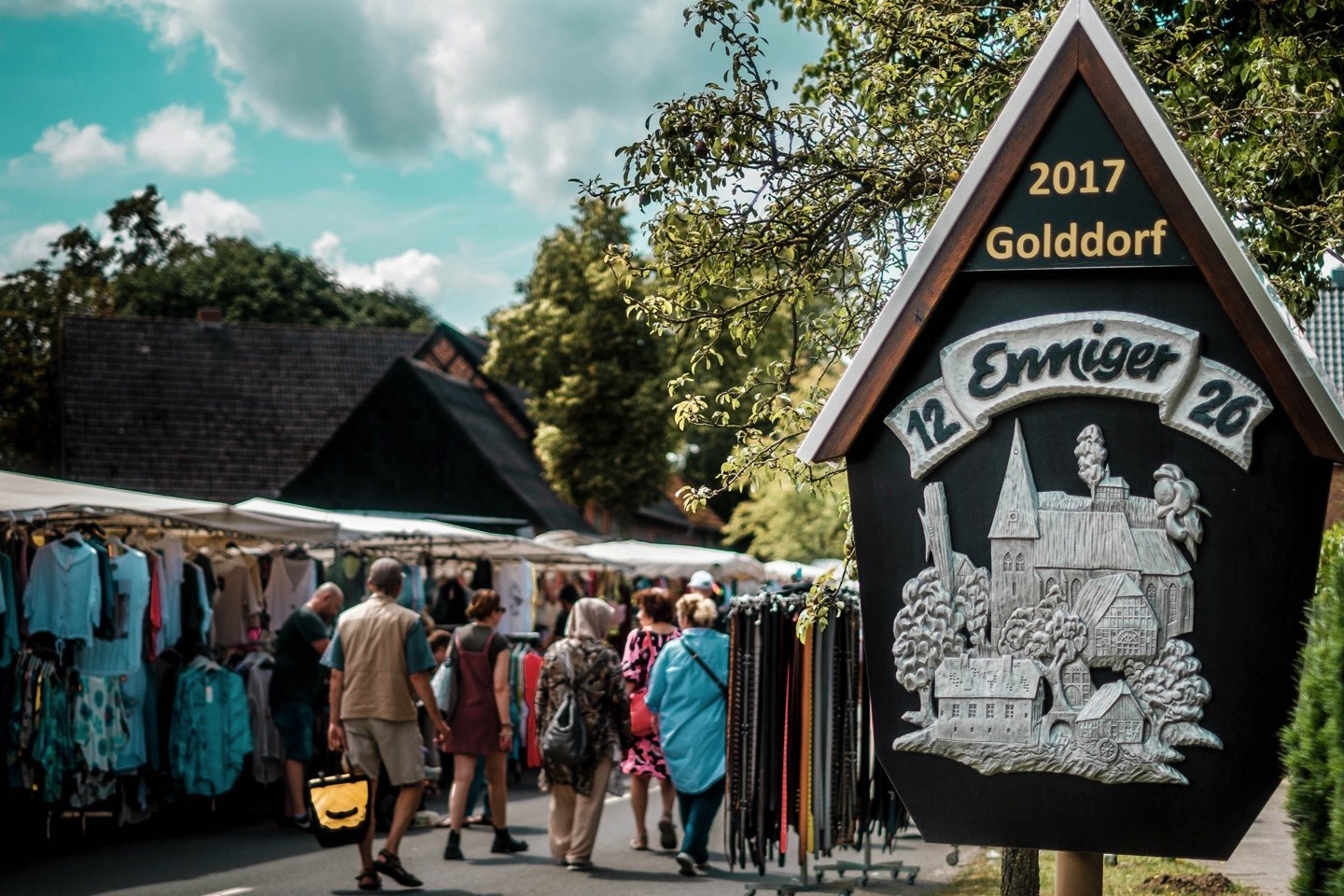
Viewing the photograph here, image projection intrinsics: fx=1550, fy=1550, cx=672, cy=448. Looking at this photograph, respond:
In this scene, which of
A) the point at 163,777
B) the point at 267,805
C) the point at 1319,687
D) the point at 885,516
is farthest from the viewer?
the point at 267,805

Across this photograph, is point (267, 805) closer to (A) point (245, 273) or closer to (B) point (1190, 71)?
(B) point (1190, 71)

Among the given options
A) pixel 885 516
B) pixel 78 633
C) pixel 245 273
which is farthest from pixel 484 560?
pixel 245 273

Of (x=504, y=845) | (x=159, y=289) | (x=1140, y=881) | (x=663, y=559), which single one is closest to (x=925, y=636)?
(x=1140, y=881)

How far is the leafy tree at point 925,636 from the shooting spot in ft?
13.3

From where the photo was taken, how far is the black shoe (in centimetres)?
1199

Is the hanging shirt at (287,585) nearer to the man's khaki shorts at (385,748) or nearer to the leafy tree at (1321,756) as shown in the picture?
the man's khaki shorts at (385,748)

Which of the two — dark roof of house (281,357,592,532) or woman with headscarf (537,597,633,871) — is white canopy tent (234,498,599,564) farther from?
dark roof of house (281,357,592,532)

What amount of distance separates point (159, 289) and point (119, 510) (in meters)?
56.6

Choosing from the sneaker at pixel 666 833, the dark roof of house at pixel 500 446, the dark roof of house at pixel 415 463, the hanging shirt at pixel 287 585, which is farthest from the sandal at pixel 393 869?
the dark roof of house at pixel 500 446

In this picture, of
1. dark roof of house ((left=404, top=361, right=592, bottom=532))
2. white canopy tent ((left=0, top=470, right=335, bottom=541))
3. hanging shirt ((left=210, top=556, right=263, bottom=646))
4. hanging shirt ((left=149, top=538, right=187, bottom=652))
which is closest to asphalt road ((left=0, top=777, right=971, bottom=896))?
hanging shirt ((left=149, top=538, right=187, bottom=652))

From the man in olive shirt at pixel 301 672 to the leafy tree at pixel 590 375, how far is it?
23.9m

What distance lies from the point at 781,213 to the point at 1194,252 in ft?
11.1

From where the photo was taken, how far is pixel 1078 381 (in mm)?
4000

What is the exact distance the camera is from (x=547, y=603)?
23.8m
